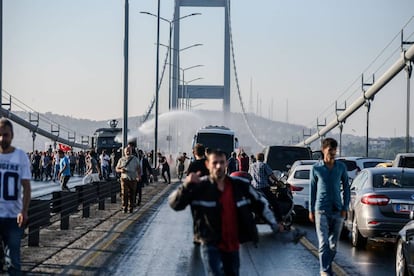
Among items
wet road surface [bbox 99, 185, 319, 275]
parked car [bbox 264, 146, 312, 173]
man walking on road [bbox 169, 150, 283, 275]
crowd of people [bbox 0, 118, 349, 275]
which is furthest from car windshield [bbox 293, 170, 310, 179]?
man walking on road [bbox 169, 150, 283, 275]

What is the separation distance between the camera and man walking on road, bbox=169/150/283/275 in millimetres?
7004

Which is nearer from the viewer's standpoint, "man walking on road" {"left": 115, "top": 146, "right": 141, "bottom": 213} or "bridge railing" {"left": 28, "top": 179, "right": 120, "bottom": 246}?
"bridge railing" {"left": 28, "top": 179, "right": 120, "bottom": 246}

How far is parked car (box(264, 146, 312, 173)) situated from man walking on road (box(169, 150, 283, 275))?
1114 inches

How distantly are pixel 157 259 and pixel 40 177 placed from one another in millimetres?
39796

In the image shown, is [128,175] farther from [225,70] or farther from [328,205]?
[225,70]

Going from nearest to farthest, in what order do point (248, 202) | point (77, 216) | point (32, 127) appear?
point (248, 202), point (77, 216), point (32, 127)

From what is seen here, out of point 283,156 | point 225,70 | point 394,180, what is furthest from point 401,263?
point 225,70

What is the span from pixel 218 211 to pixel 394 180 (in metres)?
8.13

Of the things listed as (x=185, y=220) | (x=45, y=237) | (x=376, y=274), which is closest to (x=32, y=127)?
(x=185, y=220)

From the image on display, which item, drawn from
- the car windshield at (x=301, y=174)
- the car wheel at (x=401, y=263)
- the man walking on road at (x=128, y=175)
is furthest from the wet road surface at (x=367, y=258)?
the man walking on road at (x=128, y=175)

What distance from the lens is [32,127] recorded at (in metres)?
77.2

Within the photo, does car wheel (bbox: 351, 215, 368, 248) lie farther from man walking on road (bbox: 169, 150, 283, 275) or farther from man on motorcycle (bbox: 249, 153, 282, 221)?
man walking on road (bbox: 169, 150, 283, 275)

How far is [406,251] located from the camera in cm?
1006

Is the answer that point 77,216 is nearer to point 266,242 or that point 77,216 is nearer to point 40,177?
point 266,242
